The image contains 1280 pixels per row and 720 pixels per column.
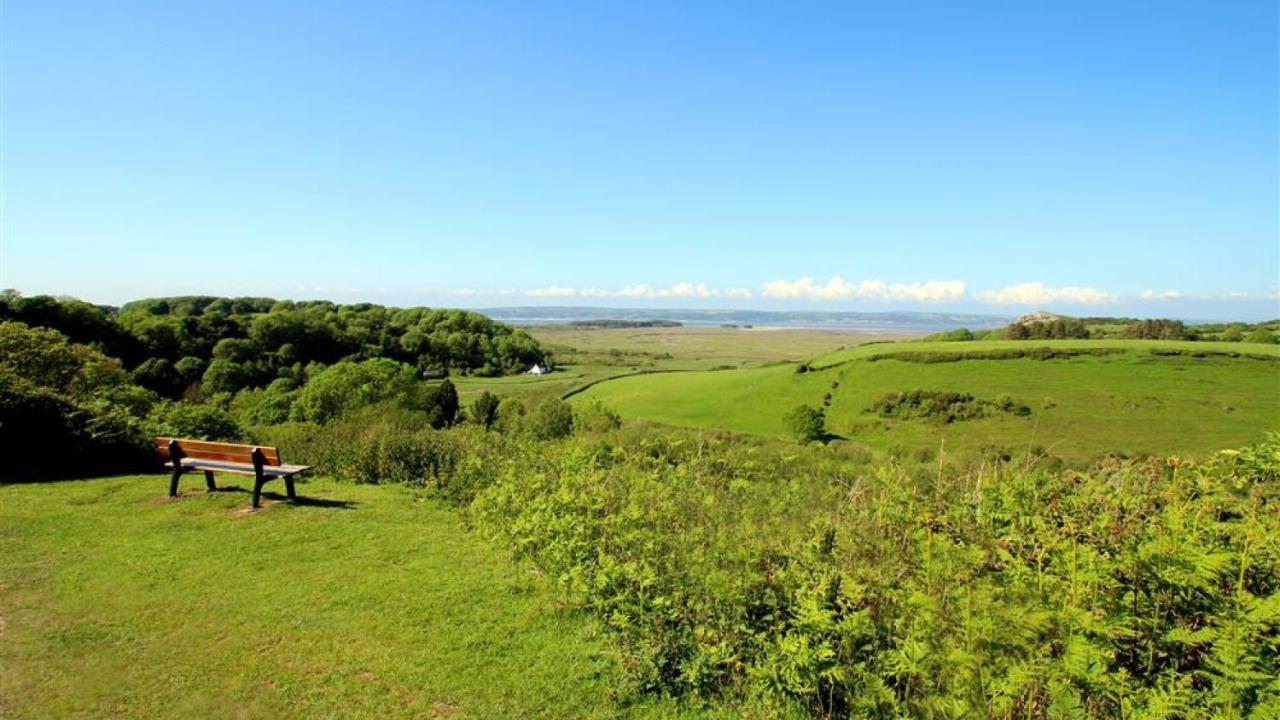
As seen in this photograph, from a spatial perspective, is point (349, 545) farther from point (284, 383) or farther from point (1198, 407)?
point (1198, 407)

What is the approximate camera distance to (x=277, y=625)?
230 inches

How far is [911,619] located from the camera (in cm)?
392

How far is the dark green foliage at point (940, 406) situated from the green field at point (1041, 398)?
844 millimetres

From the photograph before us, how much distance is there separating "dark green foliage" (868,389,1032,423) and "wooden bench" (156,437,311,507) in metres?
53.1

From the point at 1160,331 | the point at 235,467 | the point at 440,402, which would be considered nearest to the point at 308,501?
the point at 235,467

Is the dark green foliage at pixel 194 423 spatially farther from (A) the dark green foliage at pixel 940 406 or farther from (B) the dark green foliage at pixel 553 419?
(A) the dark green foliage at pixel 940 406

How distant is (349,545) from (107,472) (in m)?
7.45

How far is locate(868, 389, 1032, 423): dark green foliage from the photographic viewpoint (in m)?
53.5

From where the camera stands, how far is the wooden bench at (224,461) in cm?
975

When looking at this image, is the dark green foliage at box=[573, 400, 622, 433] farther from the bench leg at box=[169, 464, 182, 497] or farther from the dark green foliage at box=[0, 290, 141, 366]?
the dark green foliage at box=[0, 290, 141, 366]

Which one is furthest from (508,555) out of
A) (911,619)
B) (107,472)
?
(107,472)

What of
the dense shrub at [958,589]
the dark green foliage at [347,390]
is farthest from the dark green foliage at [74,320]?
the dense shrub at [958,589]

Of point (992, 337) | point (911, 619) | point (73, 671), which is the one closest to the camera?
point (911, 619)

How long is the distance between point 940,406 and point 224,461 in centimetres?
5544
